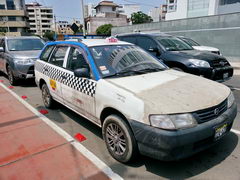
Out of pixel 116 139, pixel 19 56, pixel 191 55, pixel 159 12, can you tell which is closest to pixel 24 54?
pixel 19 56

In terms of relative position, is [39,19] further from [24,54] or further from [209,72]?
[209,72]

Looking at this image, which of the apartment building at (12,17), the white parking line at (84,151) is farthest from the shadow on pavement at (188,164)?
the apartment building at (12,17)

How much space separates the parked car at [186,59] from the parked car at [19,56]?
3.90 m

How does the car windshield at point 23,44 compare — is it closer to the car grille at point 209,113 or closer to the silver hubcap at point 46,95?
the silver hubcap at point 46,95

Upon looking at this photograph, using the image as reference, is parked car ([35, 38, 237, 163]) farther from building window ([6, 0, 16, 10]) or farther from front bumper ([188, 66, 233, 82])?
building window ([6, 0, 16, 10])

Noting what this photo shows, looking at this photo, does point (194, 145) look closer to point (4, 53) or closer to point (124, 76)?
point (124, 76)

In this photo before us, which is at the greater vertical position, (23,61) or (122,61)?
(122,61)

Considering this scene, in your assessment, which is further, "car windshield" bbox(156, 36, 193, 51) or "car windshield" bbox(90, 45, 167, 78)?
"car windshield" bbox(156, 36, 193, 51)

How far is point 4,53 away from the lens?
7723mm

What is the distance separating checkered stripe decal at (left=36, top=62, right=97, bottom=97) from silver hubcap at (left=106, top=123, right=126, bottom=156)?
608 mm

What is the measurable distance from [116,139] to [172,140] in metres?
0.89

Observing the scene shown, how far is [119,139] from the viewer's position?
270 cm

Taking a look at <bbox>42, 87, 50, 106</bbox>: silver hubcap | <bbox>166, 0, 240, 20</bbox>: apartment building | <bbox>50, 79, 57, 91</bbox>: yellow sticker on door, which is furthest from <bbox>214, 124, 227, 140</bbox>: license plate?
<bbox>166, 0, 240, 20</bbox>: apartment building

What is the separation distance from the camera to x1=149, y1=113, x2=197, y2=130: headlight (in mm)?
2170
